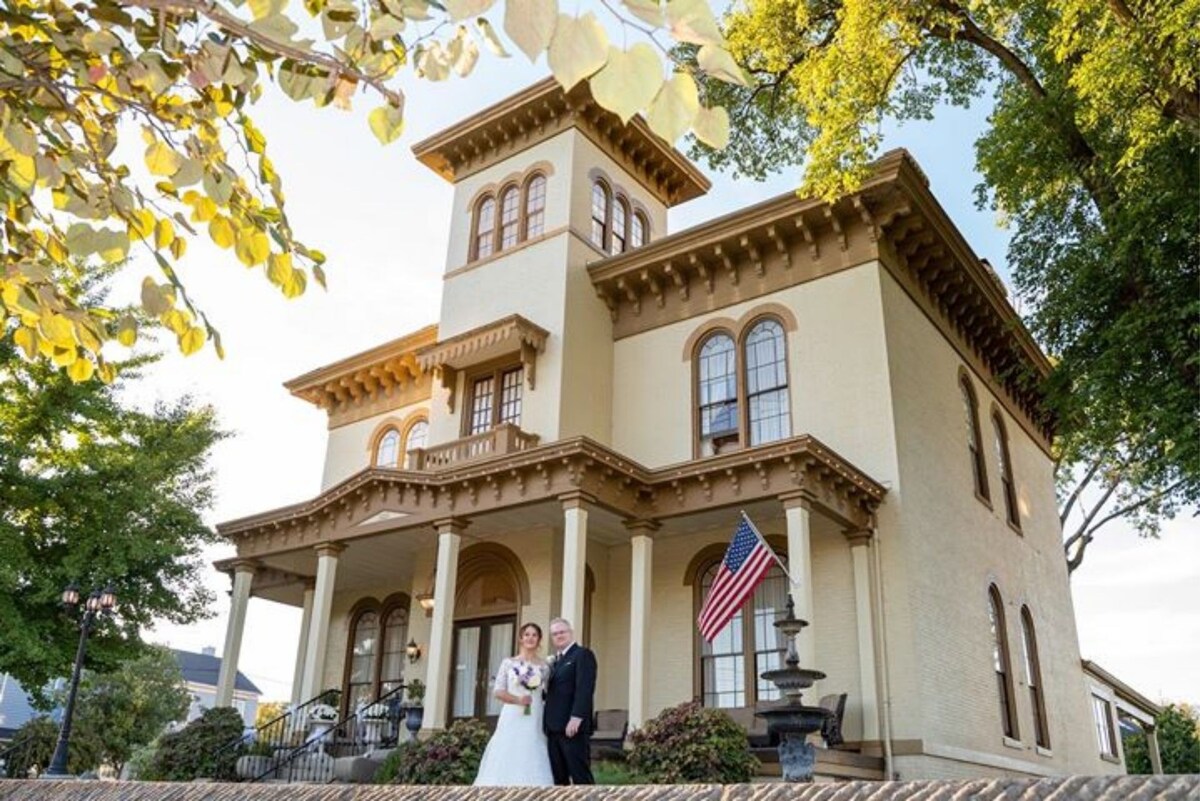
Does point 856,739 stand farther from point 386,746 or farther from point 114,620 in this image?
point 114,620

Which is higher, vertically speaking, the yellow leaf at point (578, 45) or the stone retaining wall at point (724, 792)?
the yellow leaf at point (578, 45)

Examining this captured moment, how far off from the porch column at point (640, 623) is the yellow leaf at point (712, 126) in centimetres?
1201

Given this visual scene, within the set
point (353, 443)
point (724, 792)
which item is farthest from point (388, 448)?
point (724, 792)

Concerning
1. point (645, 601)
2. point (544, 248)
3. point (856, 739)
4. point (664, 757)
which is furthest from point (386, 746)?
point (544, 248)

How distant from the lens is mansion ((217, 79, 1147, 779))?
570 inches

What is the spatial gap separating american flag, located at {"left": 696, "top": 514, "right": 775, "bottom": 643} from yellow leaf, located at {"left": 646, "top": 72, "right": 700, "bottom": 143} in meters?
10.9

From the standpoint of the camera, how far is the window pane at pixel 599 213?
2002 cm

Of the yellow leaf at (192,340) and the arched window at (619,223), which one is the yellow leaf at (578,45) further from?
the arched window at (619,223)

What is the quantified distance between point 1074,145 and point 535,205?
10037 millimetres

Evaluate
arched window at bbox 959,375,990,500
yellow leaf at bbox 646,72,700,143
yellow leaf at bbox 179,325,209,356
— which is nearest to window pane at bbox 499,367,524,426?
arched window at bbox 959,375,990,500

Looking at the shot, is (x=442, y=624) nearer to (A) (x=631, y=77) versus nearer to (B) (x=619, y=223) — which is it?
(B) (x=619, y=223)

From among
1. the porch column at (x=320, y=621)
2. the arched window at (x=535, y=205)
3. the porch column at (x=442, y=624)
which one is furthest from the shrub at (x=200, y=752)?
the arched window at (x=535, y=205)

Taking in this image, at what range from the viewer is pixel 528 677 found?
8156 millimetres

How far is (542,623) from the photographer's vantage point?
53.2ft
